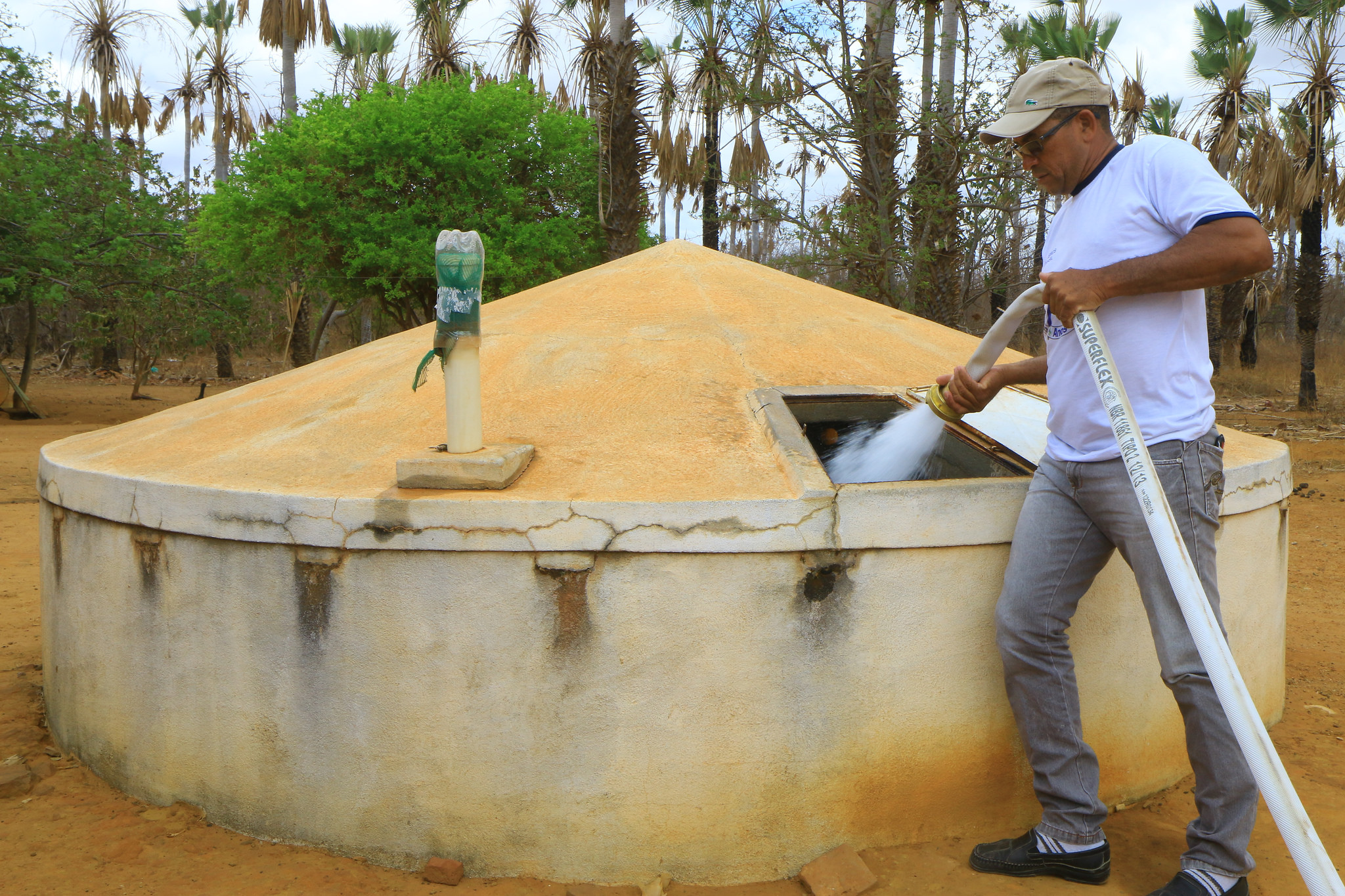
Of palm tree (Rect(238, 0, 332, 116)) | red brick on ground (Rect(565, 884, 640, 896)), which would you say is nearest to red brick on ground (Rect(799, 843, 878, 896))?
red brick on ground (Rect(565, 884, 640, 896))

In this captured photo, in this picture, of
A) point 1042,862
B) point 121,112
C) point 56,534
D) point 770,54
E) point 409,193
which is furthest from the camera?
point 121,112

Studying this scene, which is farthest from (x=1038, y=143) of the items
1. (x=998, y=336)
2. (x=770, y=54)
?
(x=770, y=54)

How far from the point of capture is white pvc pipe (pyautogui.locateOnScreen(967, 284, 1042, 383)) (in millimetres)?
2920

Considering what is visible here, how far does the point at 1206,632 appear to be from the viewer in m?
2.27

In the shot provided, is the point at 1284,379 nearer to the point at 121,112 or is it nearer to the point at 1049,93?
the point at 1049,93

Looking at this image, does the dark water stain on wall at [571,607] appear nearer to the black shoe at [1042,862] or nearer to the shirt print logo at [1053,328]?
the black shoe at [1042,862]

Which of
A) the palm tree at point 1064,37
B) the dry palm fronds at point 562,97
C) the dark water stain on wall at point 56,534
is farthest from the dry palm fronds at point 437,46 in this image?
the dark water stain on wall at point 56,534

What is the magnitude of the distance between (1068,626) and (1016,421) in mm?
1166

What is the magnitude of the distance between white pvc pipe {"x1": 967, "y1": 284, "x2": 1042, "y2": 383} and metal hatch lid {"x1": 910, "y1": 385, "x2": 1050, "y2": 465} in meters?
0.32

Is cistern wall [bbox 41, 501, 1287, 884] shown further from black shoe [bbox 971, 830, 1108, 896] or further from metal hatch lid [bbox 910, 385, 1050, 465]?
metal hatch lid [bbox 910, 385, 1050, 465]

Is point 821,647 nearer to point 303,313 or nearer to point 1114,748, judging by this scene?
point 1114,748

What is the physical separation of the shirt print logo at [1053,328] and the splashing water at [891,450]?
64cm

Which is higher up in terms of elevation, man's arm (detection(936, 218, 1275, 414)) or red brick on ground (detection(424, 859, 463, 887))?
man's arm (detection(936, 218, 1275, 414))

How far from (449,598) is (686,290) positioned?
7.18 feet
